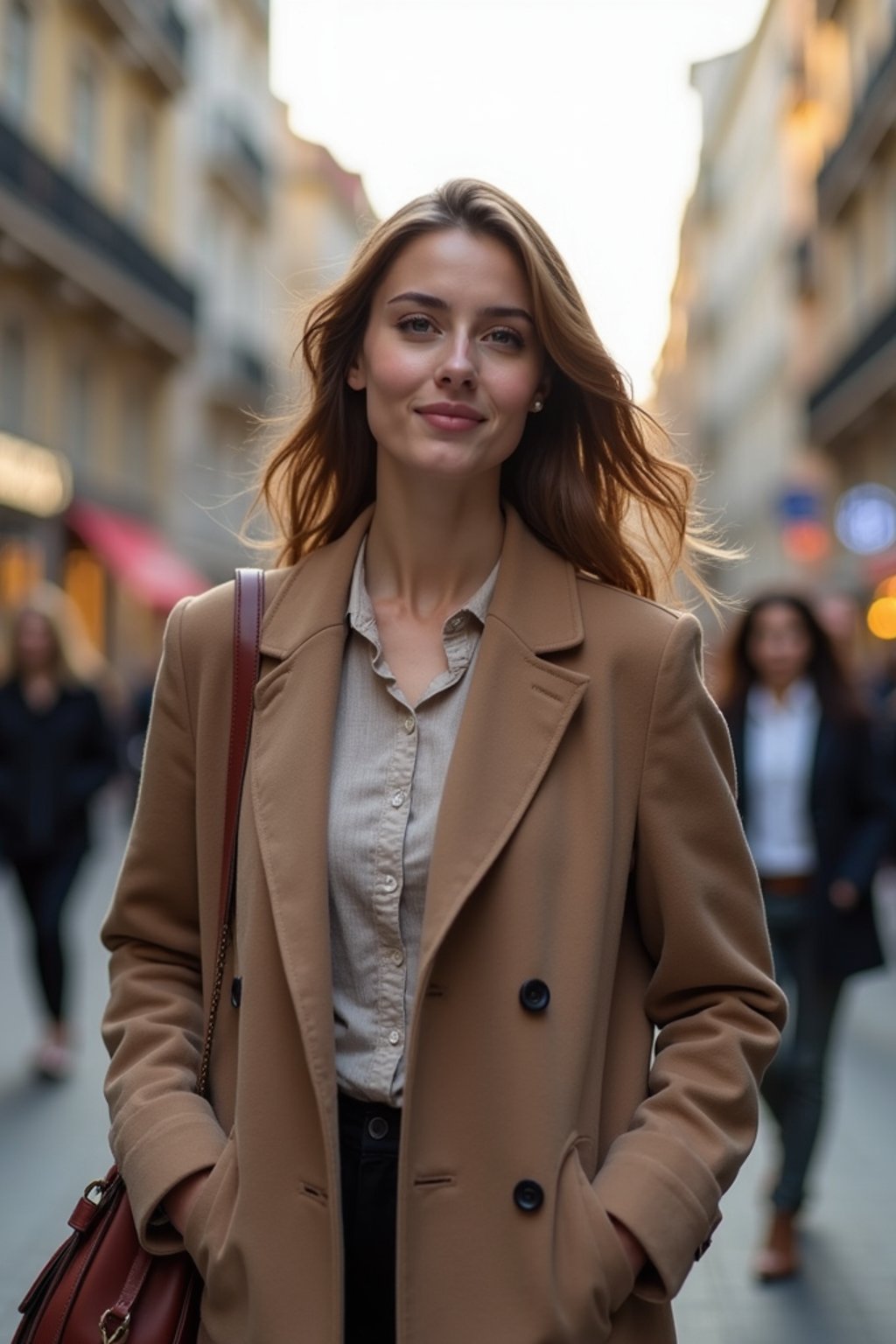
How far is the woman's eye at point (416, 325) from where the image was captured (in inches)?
90.9

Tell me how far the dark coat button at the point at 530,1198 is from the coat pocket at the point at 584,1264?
0.10 feet

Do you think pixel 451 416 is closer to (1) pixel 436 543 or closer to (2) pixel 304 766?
(1) pixel 436 543

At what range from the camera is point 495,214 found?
229cm

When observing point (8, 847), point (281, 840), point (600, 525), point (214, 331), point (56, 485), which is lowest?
point (8, 847)

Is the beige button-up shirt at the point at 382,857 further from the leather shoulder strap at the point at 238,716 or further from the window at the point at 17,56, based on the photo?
the window at the point at 17,56

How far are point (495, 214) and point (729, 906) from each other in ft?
3.09

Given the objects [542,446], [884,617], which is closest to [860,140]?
[884,617]

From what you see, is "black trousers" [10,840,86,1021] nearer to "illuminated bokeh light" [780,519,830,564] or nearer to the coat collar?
the coat collar

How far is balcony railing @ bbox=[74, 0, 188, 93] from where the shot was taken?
24844mm

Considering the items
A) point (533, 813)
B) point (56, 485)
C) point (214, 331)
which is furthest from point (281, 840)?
point (214, 331)

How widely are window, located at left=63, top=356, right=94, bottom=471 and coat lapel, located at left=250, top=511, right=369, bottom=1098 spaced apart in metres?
22.7

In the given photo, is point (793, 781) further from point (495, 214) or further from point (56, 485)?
point (56, 485)

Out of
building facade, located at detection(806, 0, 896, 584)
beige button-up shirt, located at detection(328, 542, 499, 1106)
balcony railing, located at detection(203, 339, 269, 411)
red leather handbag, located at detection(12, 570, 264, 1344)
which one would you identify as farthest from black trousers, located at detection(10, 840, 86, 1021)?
balcony railing, located at detection(203, 339, 269, 411)

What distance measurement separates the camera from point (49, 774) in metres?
8.16
